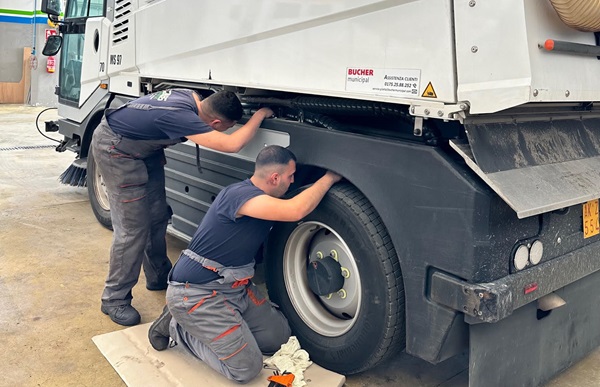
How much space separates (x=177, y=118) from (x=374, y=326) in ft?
4.92

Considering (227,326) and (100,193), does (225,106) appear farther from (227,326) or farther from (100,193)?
(100,193)

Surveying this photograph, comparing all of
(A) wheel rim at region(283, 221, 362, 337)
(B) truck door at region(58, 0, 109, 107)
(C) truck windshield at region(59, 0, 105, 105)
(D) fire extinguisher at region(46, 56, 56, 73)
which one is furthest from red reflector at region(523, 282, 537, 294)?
(D) fire extinguisher at region(46, 56, 56, 73)

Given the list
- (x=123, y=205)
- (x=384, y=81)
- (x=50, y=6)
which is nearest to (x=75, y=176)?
→ (x=50, y=6)

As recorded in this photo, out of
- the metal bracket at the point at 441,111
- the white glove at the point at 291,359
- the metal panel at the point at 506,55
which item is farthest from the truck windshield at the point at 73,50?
the metal panel at the point at 506,55

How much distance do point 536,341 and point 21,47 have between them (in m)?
17.0

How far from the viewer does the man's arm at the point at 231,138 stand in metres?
3.14

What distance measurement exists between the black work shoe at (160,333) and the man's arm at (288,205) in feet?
2.59

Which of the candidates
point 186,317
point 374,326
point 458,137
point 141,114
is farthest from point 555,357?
point 141,114

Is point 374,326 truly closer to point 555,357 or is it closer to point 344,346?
point 344,346

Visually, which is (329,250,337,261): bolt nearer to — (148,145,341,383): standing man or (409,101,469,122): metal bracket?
(148,145,341,383): standing man

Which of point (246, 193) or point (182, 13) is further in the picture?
point (182, 13)

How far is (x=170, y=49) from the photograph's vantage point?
153 inches

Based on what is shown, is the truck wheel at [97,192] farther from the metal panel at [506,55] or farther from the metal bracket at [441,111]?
the metal panel at [506,55]

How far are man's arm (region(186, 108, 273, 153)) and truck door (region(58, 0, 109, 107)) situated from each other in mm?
2208
